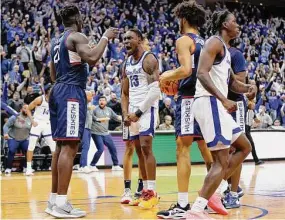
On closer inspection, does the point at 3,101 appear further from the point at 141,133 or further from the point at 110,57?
the point at 141,133

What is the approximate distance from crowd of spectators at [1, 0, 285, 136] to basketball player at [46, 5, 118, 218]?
8838 mm

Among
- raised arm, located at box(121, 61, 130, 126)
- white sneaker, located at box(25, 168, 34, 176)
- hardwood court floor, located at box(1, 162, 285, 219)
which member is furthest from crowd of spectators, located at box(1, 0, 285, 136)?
raised arm, located at box(121, 61, 130, 126)

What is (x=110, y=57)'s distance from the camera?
20.8 m

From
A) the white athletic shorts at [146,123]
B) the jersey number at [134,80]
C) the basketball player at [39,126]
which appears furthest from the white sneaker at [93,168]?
the jersey number at [134,80]

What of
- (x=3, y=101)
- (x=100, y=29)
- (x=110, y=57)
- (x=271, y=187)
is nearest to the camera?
(x=271, y=187)

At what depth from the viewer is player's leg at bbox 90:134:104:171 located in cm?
1495

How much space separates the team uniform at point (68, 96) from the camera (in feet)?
21.2

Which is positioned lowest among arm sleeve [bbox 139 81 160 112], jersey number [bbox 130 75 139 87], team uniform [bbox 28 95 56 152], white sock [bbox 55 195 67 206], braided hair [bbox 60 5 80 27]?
white sock [bbox 55 195 67 206]

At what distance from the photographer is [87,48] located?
20.9ft

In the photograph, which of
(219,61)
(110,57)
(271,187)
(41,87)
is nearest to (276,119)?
(110,57)

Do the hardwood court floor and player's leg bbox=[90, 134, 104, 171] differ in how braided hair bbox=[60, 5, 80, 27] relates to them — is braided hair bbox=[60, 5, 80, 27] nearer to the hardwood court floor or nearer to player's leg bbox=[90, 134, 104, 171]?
the hardwood court floor

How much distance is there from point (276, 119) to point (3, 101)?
1003 cm

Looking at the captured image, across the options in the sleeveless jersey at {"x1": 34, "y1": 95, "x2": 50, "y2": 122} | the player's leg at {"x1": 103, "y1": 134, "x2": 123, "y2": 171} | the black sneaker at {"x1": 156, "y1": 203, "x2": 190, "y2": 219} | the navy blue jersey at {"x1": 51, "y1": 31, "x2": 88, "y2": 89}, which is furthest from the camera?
the player's leg at {"x1": 103, "y1": 134, "x2": 123, "y2": 171}

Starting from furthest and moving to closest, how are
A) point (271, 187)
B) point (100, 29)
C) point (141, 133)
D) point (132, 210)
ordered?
point (100, 29) < point (271, 187) < point (141, 133) < point (132, 210)
